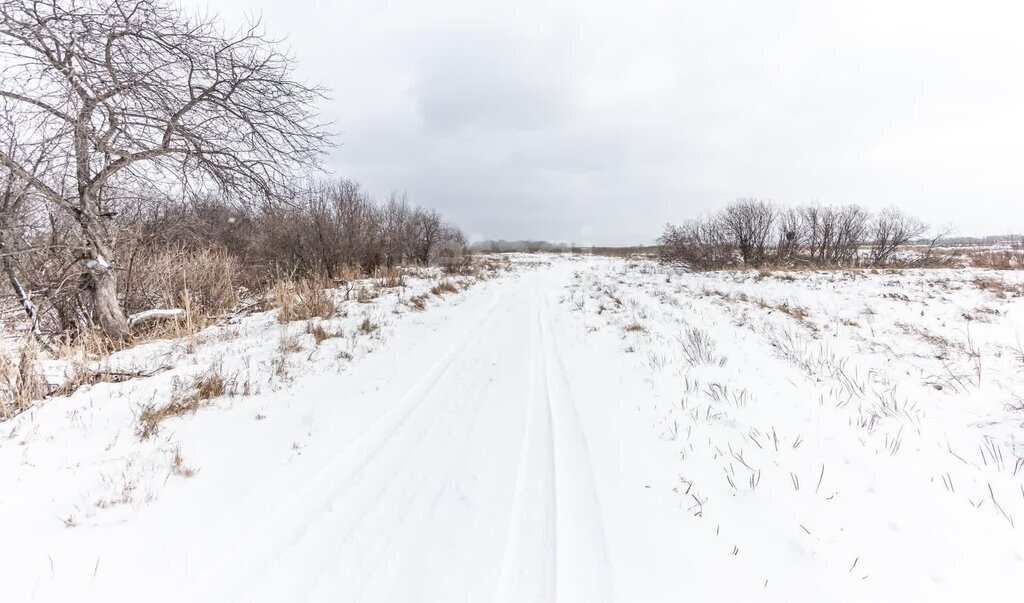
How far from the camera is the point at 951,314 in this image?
591 cm

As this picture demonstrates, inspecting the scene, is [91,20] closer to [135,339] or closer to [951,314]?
[135,339]

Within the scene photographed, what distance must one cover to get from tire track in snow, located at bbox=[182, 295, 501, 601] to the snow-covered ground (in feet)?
0.05

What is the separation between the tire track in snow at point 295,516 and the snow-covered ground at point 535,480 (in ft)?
0.05

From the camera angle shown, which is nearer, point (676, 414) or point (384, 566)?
point (384, 566)

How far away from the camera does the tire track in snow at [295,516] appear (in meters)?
1.59

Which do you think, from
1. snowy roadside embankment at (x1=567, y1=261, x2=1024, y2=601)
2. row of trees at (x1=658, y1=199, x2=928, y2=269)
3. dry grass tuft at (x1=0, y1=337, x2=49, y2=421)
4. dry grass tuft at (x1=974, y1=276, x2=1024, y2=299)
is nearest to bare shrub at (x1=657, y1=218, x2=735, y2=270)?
row of trees at (x1=658, y1=199, x2=928, y2=269)

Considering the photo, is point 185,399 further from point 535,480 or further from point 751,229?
point 751,229

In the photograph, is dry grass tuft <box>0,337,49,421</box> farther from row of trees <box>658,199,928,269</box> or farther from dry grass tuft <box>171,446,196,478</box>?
row of trees <box>658,199,928,269</box>

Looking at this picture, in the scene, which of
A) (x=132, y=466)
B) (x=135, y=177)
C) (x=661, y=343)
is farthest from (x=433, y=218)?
(x=132, y=466)

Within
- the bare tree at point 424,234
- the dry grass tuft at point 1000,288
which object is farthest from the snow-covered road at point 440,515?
the bare tree at point 424,234

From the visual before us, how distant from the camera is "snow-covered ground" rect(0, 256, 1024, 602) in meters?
1.59

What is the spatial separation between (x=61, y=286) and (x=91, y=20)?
401cm

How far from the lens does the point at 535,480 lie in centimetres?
235

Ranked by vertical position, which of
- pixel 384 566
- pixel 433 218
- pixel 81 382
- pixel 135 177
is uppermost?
pixel 433 218
